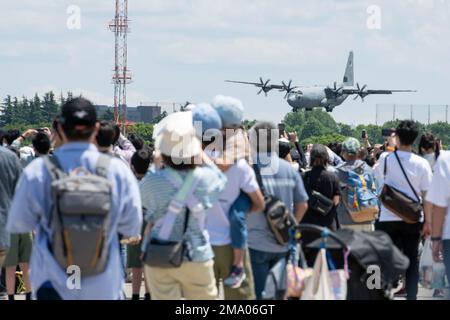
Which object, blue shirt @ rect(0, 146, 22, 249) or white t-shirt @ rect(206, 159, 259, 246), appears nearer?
white t-shirt @ rect(206, 159, 259, 246)

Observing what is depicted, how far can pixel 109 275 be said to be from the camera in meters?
6.50

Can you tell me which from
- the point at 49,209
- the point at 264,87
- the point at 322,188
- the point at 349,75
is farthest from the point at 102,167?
the point at 349,75

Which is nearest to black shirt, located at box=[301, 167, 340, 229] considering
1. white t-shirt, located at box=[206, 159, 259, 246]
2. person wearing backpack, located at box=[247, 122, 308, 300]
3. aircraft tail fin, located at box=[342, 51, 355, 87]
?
person wearing backpack, located at box=[247, 122, 308, 300]

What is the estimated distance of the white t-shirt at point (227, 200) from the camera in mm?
7910

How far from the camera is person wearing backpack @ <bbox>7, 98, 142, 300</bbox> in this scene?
6.23 meters

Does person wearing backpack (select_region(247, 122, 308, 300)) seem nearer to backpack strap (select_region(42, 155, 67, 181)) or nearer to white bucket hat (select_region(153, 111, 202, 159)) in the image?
white bucket hat (select_region(153, 111, 202, 159))

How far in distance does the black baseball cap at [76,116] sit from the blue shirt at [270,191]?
2.47 meters

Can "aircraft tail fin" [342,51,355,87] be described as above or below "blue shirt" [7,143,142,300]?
above

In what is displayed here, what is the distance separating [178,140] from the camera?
7.21 m

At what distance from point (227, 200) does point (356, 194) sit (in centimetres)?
446

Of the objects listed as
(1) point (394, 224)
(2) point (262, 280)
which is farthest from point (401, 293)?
(2) point (262, 280)

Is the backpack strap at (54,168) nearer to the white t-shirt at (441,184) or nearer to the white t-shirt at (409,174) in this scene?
the white t-shirt at (441,184)

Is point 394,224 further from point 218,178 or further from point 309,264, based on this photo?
point 218,178

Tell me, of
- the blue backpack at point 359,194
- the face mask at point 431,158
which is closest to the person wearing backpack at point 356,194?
the blue backpack at point 359,194
